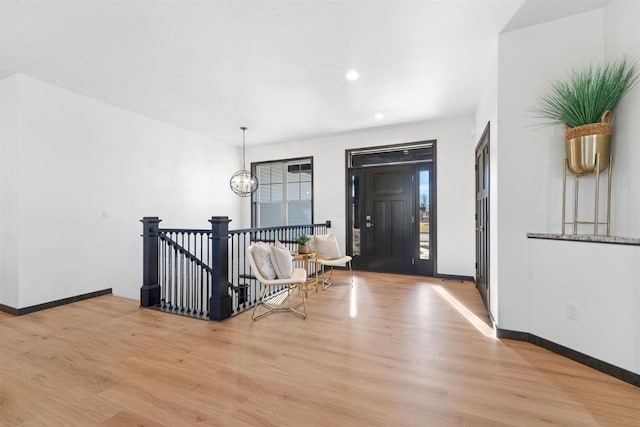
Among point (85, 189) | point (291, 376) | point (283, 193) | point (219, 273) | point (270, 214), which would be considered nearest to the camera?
point (291, 376)

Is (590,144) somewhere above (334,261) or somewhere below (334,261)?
above

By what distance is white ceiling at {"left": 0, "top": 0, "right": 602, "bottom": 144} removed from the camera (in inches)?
89.7

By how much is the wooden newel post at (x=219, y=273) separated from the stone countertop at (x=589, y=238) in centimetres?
296

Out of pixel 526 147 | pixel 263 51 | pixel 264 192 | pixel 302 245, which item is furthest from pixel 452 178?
pixel 264 192

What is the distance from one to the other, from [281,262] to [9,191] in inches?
131

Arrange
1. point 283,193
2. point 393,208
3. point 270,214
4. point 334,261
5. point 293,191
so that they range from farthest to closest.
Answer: point 270,214 < point 283,193 < point 293,191 < point 393,208 < point 334,261

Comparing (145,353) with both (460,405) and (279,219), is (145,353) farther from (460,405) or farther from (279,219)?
(279,219)

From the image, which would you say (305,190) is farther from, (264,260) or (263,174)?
(264,260)

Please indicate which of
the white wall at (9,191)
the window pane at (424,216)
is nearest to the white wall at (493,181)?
the window pane at (424,216)

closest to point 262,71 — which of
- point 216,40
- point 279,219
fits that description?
point 216,40

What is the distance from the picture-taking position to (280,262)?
3.28 m

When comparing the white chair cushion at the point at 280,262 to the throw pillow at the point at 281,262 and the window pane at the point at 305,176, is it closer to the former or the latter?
the throw pillow at the point at 281,262

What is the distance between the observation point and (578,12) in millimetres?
2320

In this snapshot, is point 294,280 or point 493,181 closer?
point 493,181
